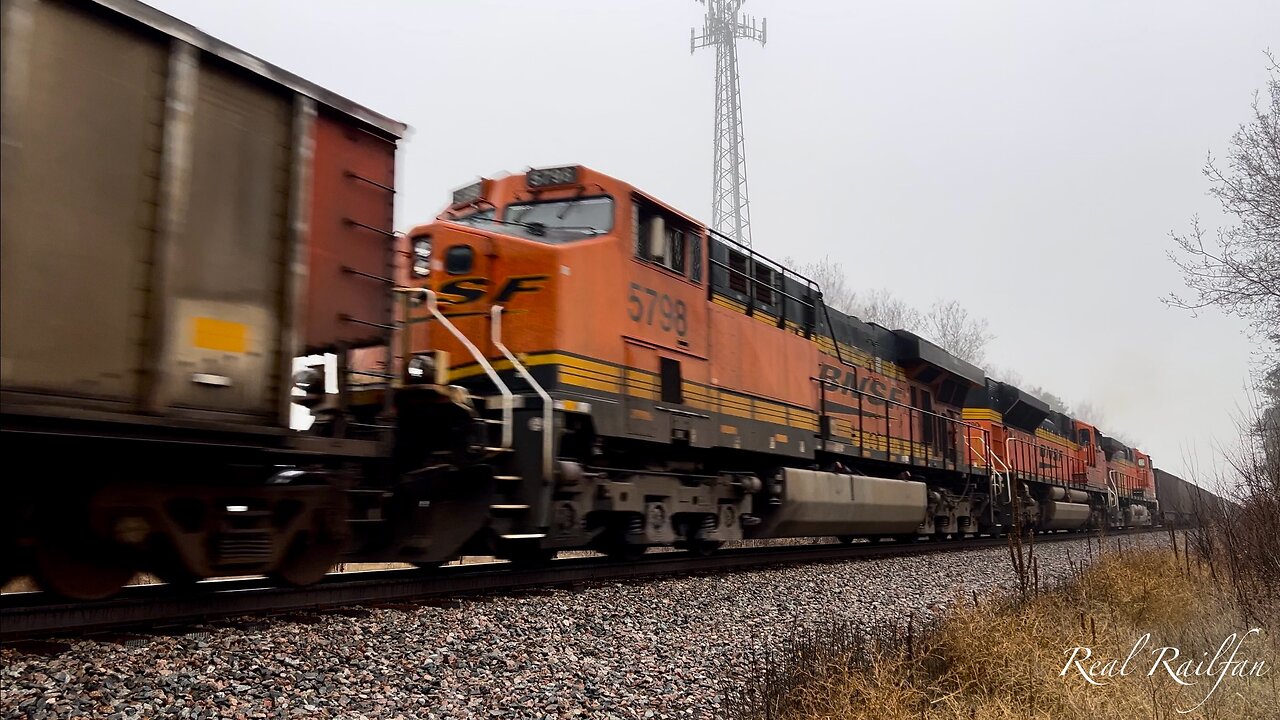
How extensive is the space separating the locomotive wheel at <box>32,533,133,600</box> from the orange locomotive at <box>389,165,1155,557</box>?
234 cm

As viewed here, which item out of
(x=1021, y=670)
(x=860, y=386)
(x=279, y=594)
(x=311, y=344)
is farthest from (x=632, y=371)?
(x=860, y=386)

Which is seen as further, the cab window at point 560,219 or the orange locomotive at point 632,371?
the cab window at point 560,219

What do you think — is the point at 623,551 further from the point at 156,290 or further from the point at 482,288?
the point at 156,290

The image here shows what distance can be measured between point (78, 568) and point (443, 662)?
1853mm

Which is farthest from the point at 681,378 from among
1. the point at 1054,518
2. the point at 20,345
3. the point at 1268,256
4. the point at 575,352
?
the point at 1054,518

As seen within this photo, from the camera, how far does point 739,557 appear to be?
10531 mm

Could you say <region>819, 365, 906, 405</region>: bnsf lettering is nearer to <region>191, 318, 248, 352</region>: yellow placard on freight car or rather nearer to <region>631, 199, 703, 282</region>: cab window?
<region>631, 199, 703, 282</region>: cab window

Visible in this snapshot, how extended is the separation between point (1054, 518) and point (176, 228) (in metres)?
21.9

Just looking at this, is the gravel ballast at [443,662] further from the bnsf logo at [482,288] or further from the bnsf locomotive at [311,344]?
the bnsf logo at [482,288]

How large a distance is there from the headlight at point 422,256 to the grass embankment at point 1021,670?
Answer: 442 cm

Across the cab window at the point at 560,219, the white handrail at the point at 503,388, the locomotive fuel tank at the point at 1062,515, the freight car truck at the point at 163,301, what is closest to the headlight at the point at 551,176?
the cab window at the point at 560,219

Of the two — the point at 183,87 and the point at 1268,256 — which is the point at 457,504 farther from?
the point at 1268,256

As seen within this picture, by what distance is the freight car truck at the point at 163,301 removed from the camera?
150 inches

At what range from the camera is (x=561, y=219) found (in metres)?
8.39
